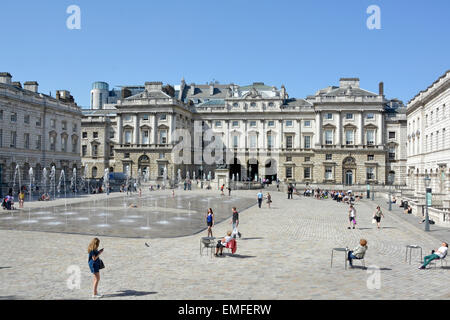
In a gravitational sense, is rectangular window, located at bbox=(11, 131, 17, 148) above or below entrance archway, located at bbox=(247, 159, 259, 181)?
above

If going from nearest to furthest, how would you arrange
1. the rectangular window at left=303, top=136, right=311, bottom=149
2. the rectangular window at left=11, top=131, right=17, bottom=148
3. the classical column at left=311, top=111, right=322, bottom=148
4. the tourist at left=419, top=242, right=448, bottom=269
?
the tourist at left=419, top=242, right=448, bottom=269 < the rectangular window at left=11, top=131, right=17, bottom=148 < the classical column at left=311, top=111, right=322, bottom=148 < the rectangular window at left=303, top=136, right=311, bottom=149

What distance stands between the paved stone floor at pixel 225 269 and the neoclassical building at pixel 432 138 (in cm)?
2007

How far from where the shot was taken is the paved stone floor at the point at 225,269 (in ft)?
38.2

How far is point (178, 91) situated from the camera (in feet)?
324

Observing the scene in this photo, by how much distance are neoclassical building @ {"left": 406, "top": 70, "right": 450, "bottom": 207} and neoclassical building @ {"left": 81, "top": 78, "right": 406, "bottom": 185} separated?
65.7 feet

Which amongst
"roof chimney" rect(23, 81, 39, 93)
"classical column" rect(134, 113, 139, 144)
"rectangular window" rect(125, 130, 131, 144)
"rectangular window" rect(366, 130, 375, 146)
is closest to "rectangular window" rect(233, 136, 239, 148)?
→ "classical column" rect(134, 113, 139, 144)

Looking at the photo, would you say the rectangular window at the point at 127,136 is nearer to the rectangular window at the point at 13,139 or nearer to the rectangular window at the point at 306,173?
the rectangular window at the point at 13,139

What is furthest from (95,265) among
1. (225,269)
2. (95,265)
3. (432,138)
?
(432,138)

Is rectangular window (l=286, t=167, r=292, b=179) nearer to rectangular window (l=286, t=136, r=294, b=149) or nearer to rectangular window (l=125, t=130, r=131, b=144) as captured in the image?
rectangular window (l=286, t=136, r=294, b=149)

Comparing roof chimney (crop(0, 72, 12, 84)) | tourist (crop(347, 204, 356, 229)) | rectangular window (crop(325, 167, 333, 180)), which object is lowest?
tourist (crop(347, 204, 356, 229))

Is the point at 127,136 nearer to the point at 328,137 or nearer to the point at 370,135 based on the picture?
the point at 328,137
